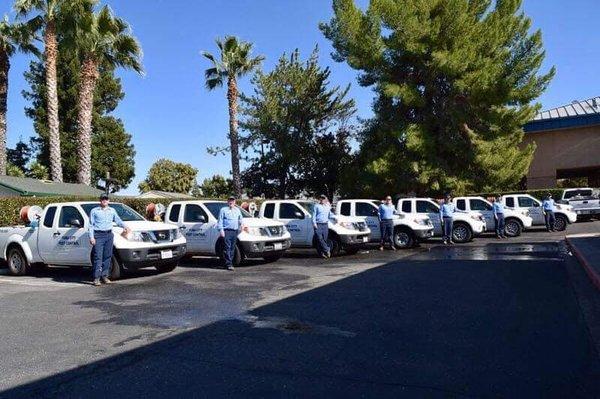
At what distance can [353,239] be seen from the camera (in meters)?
15.9

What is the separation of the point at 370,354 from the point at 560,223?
20.4 metres

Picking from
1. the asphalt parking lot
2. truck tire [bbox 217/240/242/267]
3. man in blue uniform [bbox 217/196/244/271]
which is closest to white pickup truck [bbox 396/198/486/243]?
truck tire [bbox 217/240/242/267]

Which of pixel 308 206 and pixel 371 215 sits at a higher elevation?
pixel 308 206

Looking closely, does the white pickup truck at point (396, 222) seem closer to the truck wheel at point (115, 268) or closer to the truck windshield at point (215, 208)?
the truck windshield at point (215, 208)

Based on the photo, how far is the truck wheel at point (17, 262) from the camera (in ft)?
42.9

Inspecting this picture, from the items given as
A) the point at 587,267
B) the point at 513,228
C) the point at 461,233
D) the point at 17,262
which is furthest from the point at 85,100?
the point at 587,267

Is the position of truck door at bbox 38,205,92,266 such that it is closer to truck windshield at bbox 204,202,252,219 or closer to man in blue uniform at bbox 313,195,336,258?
truck windshield at bbox 204,202,252,219

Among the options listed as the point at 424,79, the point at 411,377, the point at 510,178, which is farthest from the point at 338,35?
the point at 411,377

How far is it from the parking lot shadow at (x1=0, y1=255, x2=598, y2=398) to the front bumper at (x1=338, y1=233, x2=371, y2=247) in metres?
7.07

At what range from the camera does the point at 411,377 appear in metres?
4.73

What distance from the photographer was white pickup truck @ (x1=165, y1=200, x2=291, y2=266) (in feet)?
44.9

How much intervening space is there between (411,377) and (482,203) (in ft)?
58.6

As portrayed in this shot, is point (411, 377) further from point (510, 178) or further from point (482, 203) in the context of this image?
point (510, 178)

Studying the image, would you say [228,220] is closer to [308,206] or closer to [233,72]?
[308,206]
